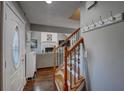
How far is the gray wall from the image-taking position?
1561mm

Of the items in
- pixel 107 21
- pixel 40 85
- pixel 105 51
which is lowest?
pixel 40 85

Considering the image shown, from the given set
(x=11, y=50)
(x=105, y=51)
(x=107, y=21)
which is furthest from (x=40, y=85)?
(x=107, y=21)

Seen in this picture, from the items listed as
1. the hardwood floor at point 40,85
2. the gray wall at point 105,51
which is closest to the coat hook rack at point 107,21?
the gray wall at point 105,51

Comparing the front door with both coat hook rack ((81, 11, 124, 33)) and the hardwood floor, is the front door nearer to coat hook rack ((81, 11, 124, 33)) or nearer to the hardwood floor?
the hardwood floor

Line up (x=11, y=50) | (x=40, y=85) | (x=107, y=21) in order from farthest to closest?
(x=40, y=85) < (x=11, y=50) < (x=107, y=21)

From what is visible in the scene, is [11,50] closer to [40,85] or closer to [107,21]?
[107,21]

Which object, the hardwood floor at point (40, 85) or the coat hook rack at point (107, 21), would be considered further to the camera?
the hardwood floor at point (40, 85)

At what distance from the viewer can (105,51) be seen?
1860 mm

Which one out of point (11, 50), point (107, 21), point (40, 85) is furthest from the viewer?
point (40, 85)

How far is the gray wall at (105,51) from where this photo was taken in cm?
156

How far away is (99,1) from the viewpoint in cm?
201

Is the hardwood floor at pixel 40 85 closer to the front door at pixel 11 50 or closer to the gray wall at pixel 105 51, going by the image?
the front door at pixel 11 50

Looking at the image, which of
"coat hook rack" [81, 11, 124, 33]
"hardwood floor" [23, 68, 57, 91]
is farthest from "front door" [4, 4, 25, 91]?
"coat hook rack" [81, 11, 124, 33]

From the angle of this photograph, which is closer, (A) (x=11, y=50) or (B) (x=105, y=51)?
(B) (x=105, y=51)
